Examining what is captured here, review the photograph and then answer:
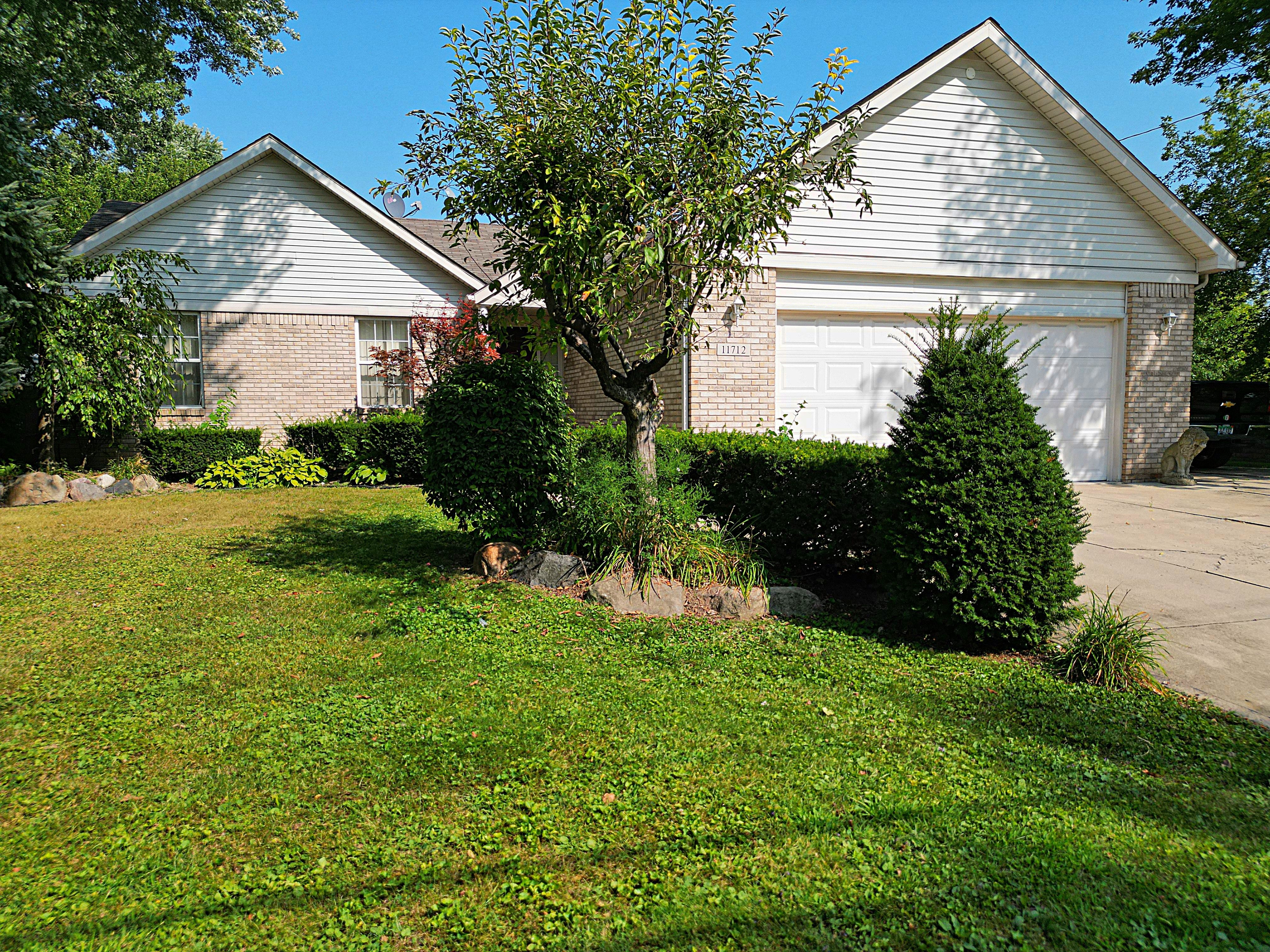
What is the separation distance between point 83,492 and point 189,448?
2.07 meters

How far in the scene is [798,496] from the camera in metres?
6.45

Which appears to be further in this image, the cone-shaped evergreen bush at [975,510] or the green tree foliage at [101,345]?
the green tree foliage at [101,345]

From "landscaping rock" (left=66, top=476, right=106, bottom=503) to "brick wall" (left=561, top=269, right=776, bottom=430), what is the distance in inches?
352

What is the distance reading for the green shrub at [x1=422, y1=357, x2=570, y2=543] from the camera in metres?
6.53

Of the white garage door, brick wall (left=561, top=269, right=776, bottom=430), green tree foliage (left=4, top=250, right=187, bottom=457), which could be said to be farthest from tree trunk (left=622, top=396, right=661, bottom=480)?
green tree foliage (left=4, top=250, right=187, bottom=457)

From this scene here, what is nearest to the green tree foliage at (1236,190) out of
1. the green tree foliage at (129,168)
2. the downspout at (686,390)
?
the downspout at (686,390)

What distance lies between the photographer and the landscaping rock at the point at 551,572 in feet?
20.7

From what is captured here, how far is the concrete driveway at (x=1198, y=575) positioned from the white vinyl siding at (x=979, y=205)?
3855mm

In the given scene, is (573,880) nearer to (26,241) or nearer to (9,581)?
(9,581)

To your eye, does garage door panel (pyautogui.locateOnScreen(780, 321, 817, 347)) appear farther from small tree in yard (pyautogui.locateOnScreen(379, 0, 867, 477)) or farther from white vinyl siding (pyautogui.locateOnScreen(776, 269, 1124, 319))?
small tree in yard (pyautogui.locateOnScreen(379, 0, 867, 477))

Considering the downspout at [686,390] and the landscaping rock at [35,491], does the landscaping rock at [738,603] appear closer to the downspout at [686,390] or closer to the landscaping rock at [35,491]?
the downspout at [686,390]

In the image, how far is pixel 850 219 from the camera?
10898mm

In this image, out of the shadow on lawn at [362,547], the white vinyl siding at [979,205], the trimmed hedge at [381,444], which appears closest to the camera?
the shadow on lawn at [362,547]

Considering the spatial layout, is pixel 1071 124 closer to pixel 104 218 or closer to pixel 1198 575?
Result: pixel 1198 575
